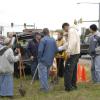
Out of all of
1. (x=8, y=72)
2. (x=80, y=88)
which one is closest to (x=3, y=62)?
(x=8, y=72)

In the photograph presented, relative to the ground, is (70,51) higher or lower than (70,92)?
higher

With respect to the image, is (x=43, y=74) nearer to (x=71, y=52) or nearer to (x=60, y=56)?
(x=71, y=52)

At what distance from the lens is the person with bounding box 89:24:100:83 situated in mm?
16281

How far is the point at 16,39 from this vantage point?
19.2 metres

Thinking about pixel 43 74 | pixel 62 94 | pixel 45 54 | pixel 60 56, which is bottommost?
pixel 62 94

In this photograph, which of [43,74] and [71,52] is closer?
[71,52]

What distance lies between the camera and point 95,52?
16391 millimetres

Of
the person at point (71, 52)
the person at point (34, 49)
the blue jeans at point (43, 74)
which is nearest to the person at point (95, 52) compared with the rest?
the person at point (71, 52)

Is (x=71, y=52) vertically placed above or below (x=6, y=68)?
above

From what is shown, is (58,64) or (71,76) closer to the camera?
(71,76)

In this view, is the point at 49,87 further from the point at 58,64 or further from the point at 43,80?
the point at 58,64

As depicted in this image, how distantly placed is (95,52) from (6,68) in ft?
12.4

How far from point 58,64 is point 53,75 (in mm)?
1849

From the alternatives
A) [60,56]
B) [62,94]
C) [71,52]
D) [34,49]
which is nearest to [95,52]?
[60,56]
